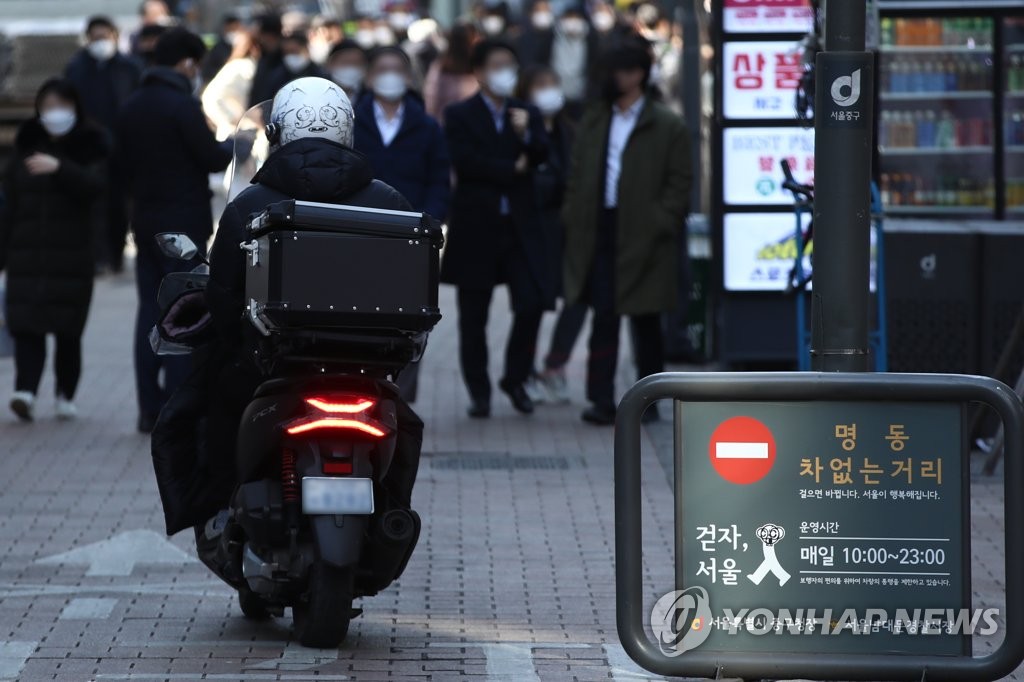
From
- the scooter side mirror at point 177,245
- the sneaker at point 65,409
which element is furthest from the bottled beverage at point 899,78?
the scooter side mirror at point 177,245

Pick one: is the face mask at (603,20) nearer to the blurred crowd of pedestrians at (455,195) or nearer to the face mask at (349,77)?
the face mask at (349,77)

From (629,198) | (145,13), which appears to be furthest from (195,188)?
(145,13)

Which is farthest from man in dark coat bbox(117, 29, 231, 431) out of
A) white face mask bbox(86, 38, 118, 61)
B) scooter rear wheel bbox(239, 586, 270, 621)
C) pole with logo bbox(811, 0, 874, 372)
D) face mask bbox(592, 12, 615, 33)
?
face mask bbox(592, 12, 615, 33)

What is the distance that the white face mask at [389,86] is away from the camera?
36.7ft

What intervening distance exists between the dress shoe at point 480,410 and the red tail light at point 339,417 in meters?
5.62

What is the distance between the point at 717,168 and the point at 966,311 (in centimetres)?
248

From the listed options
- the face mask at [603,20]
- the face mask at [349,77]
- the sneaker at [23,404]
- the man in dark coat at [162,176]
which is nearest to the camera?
the man in dark coat at [162,176]

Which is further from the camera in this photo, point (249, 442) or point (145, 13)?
point (145, 13)

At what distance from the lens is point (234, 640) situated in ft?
21.6

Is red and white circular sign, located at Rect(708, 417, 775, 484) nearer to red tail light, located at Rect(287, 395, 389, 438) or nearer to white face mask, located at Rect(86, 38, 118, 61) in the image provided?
red tail light, located at Rect(287, 395, 389, 438)

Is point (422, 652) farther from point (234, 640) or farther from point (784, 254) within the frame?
point (784, 254)

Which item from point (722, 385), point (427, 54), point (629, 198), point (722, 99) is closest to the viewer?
point (722, 385)

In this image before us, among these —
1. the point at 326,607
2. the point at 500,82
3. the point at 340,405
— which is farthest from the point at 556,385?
the point at 340,405

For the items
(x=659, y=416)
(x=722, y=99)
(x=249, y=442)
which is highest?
(x=722, y=99)
